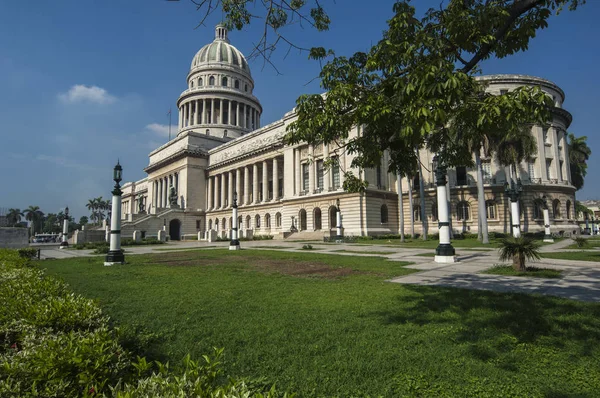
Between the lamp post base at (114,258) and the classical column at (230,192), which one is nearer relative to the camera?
the lamp post base at (114,258)

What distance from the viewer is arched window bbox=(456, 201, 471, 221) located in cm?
4672

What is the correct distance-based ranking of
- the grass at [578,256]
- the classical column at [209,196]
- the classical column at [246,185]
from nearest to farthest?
the grass at [578,256]
the classical column at [246,185]
the classical column at [209,196]

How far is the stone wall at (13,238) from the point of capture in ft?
96.1

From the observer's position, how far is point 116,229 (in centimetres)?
1680

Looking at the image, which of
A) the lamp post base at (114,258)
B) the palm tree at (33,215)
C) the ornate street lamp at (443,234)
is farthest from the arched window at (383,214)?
the palm tree at (33,215)

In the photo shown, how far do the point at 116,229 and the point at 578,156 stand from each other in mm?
69589

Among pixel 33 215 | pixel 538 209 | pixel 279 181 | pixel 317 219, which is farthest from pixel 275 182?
pixel 33 215

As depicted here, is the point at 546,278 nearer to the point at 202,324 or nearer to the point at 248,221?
the point at 202,324

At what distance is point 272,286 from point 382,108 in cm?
600

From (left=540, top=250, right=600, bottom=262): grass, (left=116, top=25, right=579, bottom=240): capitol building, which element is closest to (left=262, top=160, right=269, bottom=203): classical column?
(left=116, top=25, right=579, bottom=240): capitol building

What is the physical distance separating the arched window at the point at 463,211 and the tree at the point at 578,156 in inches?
976

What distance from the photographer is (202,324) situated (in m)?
5.51

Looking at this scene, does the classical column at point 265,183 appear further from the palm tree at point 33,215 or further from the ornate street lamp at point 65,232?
the palm tree at point 33,215

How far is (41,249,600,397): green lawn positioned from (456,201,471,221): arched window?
43430mm
